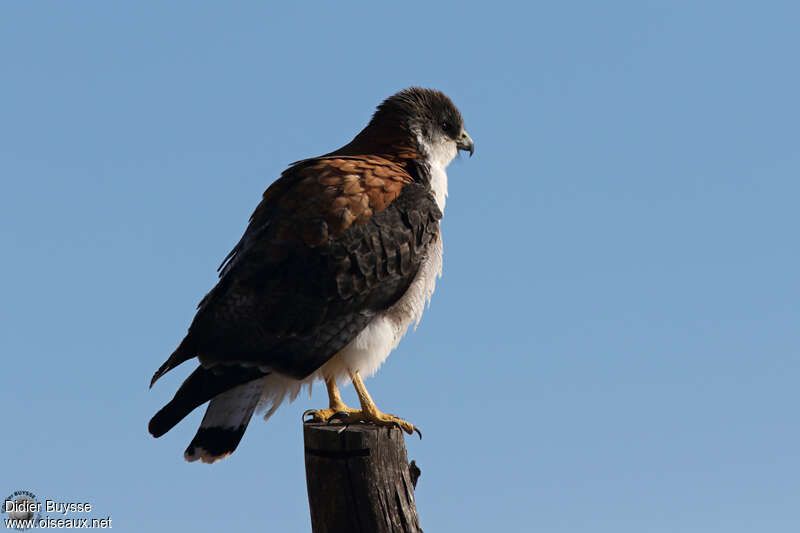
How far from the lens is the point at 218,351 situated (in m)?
5.48

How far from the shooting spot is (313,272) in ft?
18.7

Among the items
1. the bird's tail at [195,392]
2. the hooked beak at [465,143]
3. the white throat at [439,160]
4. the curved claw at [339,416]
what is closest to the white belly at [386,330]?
the curved claw at [339,416]

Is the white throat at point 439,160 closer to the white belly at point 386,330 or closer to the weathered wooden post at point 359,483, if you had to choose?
the white belly at point 386,330

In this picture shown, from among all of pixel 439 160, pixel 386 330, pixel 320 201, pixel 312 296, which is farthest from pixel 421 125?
pixel 312 296

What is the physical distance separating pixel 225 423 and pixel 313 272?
1.08 meters

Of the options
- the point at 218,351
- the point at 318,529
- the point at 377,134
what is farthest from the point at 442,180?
the point at 318,529

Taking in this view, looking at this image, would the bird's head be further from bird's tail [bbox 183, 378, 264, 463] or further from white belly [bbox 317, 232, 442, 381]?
bird's tail [bbox 183, 378, 264, 463]

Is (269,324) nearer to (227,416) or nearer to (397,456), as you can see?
(227,416)

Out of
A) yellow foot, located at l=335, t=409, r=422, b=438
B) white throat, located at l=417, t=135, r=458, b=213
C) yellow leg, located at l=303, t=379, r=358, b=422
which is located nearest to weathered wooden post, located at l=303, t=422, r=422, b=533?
yellow foot, located at l=335, t=409, r=422, b=438

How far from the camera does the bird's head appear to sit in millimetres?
6852

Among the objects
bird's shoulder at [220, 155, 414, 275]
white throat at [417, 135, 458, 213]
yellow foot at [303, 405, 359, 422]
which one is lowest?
yellow foot at [303, 405, 359, 422]

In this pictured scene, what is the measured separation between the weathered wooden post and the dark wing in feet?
1.64

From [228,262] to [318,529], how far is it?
1940mm

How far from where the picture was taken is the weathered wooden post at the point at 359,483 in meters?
5.19
